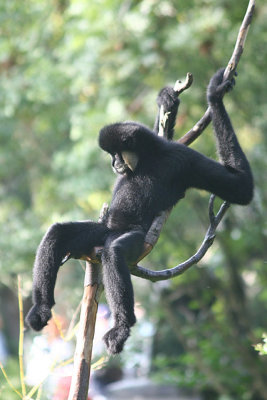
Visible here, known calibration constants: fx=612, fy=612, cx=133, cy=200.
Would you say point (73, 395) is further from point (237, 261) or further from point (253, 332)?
point (237, 261)

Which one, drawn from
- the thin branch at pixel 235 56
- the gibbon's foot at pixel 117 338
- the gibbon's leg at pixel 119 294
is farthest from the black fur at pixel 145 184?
the gibbon's foot at pixel 117 338

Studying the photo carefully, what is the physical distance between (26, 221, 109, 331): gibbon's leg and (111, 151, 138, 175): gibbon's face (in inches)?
23.6

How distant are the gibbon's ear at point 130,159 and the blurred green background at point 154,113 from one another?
4.27 metres

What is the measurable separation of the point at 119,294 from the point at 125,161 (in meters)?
1.19

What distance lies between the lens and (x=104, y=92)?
11.0 metres

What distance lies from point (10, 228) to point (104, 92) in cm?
308

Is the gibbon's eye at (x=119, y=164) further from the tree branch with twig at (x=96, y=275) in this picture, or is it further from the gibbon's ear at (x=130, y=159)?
the tree branch with twig at (x=96, y=275)

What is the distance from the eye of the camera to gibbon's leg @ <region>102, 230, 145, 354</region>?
436 cm

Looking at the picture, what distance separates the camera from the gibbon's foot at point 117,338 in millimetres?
4344

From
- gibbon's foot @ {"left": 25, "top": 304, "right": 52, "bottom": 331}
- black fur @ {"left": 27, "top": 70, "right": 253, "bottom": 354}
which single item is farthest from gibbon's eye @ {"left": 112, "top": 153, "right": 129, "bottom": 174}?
gibbon's foot @ {"left": 25, "top": 304, "right": 52, "bottom": 331}

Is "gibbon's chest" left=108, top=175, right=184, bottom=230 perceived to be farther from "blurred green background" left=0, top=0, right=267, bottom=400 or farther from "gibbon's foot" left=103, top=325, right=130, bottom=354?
"blurred green background" left=0, top=0, right=267, bottom=400

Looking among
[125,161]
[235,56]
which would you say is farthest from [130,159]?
[235,56]

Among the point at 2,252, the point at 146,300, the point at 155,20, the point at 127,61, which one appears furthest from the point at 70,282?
the point at 155,20

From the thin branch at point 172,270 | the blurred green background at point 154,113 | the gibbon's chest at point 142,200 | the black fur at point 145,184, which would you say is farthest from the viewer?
the blurred green background at point 154,113
